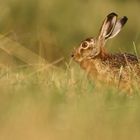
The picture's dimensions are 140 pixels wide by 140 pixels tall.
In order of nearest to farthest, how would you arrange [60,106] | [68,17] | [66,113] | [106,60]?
1. [66,113]
2. [60,106]
3. [106,60]
4. [68,17]

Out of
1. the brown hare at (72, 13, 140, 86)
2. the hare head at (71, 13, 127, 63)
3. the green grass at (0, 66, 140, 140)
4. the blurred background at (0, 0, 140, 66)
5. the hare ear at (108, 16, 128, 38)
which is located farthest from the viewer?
the blurred background at (0, 0, 140, 66)

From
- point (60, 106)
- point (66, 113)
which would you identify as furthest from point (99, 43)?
point (66, 113)

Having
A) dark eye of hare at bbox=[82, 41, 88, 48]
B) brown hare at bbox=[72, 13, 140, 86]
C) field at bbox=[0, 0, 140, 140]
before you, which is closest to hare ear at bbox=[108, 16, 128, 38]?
brown hare at bbox=[72, 13, 140, 86]

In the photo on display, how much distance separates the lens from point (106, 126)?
14.0ft

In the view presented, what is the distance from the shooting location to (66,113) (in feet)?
14.8

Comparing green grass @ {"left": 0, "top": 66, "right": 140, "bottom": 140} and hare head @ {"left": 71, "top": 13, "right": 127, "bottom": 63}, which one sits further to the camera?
hare head @ {"left": 71, "top": 13, "right": 127, "bottom": 63}

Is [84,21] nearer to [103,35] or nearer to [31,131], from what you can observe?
[103,35]

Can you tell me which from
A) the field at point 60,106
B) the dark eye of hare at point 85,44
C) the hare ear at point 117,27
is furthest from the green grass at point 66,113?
the hare ear at point 117,27

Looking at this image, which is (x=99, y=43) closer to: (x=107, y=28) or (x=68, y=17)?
(x=107, y=28)

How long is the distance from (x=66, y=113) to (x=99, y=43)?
3251 millimetres

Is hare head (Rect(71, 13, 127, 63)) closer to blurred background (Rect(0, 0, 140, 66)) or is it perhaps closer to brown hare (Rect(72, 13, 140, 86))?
brown hare (Rect(72, 13, 140, 86))

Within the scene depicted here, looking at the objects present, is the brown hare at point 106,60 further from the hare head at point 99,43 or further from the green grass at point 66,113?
the green grass at point 66,113

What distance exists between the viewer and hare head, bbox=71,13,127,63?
7.55 meters

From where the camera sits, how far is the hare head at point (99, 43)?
755cm
